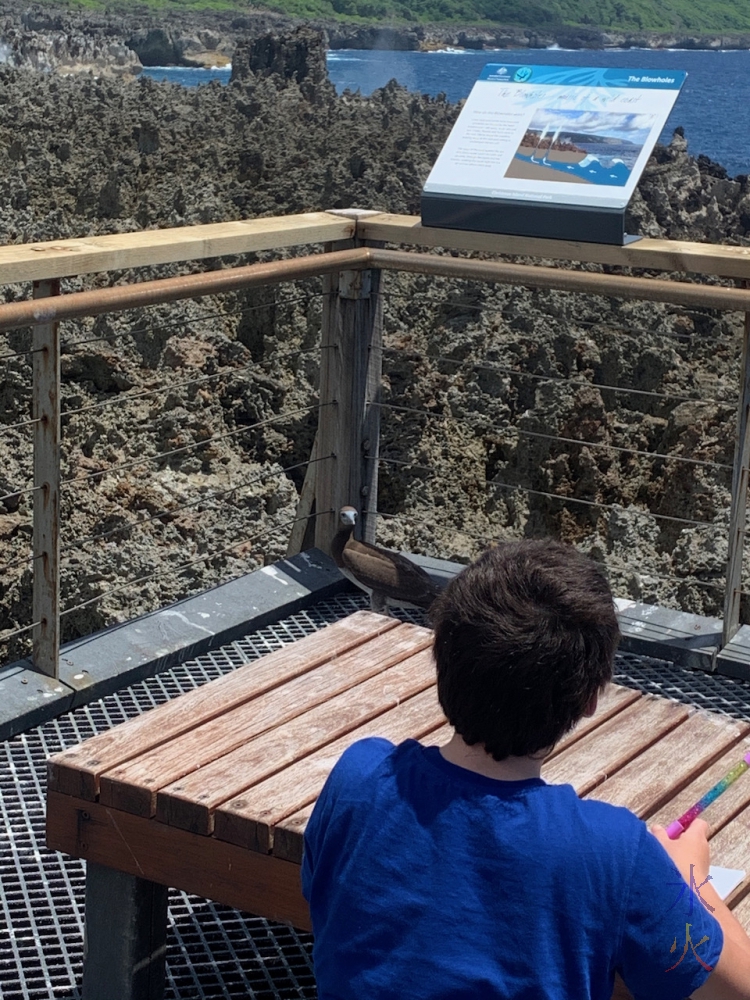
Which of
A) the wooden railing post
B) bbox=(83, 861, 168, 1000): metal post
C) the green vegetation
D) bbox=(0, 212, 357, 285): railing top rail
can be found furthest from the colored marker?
the green vegetation

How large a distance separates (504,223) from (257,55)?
1924 centimetres

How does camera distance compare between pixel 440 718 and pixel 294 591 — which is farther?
pixel 294 591

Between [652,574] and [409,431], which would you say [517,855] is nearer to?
[652,574]

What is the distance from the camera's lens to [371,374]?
4.18 metres

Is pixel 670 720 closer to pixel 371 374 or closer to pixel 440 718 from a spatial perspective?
pixel 440 718

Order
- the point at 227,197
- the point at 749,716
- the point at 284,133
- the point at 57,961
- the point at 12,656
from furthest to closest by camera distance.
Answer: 1. the point at 284,133
2. the point at 227,197
3. the point at 12,656
4. the point at 749,716
5. the point at 57,961

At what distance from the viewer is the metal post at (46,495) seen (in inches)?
125

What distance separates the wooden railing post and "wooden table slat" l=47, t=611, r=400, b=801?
1.53 m

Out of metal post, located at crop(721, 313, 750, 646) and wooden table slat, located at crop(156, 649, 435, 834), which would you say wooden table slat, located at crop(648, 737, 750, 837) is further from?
metal post, located at crop(721, 313, 750, 646)

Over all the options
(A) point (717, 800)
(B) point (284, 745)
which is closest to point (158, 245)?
(B) point (284, 745)

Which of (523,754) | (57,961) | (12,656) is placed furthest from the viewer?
(12,656)

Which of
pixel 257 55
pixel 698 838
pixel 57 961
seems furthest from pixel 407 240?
pixel 257 55

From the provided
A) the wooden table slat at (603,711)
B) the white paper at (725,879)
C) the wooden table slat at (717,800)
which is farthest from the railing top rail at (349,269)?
the white paper at (725,879)

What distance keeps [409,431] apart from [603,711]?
12.8ft
